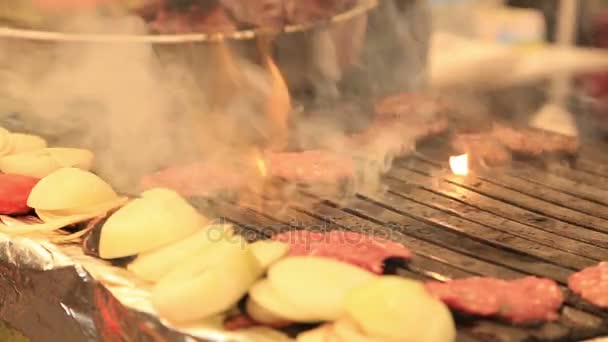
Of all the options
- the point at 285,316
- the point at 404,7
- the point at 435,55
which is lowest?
the point at 285,316

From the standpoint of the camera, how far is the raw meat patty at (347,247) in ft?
3.58

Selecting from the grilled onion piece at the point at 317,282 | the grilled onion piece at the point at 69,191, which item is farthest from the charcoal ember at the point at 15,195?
the grilled onion piece at the point at 317,282

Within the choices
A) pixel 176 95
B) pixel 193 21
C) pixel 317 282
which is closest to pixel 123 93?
pixel 176 95

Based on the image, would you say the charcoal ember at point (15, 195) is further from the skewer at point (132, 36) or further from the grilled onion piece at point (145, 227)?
the skewer at point (132, 36)

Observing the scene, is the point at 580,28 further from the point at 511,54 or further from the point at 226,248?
the point at 226,248

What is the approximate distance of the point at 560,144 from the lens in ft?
5.32

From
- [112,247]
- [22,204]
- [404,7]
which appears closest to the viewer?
[112,247]

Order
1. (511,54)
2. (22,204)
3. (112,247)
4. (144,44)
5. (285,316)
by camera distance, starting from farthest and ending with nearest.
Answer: (511,54) → (144,44) → (22,204) → (112,247) → (285,316)

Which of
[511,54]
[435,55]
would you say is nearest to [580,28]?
[511,54]

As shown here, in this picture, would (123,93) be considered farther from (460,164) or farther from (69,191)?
(460,164)

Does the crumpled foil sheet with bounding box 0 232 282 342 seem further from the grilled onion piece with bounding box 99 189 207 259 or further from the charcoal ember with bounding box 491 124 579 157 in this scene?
the charcoal ember with bounding box 491 124 579 157

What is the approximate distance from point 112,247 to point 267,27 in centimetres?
80

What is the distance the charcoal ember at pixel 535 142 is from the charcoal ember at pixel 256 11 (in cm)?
54
